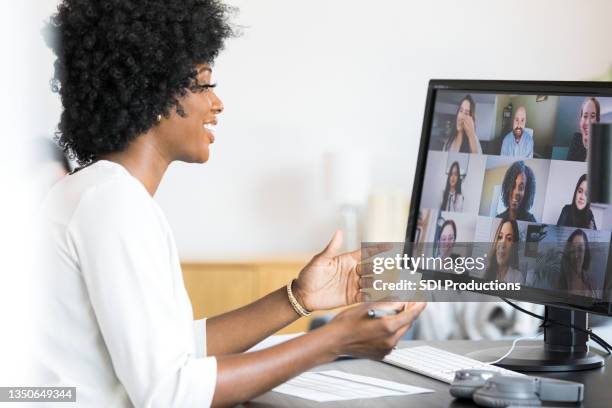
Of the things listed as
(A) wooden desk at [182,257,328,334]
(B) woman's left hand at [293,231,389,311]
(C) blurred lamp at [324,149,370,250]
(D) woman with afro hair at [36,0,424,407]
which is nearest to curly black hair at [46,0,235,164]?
→ (D) woman with afro hair at [36,0,424,407]

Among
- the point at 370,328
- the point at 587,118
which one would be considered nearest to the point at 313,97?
the point at 587,118

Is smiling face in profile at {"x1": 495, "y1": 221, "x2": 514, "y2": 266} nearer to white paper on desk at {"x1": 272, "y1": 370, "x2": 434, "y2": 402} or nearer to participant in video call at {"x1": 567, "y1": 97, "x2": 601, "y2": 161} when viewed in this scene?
participant in video call at {"x1": 567, "y1": 97, "x2": 601, "y2": 161}

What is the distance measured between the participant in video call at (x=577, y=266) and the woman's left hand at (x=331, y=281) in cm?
37

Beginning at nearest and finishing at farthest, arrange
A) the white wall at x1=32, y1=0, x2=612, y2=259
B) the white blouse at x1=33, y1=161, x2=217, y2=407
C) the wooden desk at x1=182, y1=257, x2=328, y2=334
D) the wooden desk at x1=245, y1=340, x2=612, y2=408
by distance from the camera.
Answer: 1. the white blouse at x1=33, y1=161, x2=217, y2=407
2. the wooden desk at x1=245, y1=340, x2=612, y2=408
3. the wooden desk at x1=182, y1=257, x2=328, y2=334
4. the white wall at x1=32, y1=0, x2=612, y2=259

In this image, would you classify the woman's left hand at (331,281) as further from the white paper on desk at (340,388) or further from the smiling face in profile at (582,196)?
the smiling face in profile at (582,196)

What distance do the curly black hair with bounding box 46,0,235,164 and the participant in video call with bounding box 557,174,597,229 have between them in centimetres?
68

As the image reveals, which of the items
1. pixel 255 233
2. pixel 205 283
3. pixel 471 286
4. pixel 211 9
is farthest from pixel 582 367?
pixel 255 233

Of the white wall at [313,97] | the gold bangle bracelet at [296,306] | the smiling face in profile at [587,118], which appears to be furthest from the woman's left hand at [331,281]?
the white wall at [313,97]

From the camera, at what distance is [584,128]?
1.60m

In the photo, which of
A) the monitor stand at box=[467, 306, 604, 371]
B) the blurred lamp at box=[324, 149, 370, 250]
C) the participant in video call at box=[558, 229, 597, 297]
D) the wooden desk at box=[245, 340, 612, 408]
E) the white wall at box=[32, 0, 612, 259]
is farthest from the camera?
the white wall at box=[32, 0, 612, 259]

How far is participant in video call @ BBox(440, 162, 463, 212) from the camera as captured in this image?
5.97 feet

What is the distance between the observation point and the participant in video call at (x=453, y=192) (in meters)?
1.82

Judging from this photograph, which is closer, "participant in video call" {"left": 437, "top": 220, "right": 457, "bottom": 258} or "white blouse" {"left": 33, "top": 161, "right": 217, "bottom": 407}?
"white blouse" {"left": 33, "top": 161, "right": 217, "bottom": 407}

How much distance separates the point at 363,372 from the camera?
169 cm
